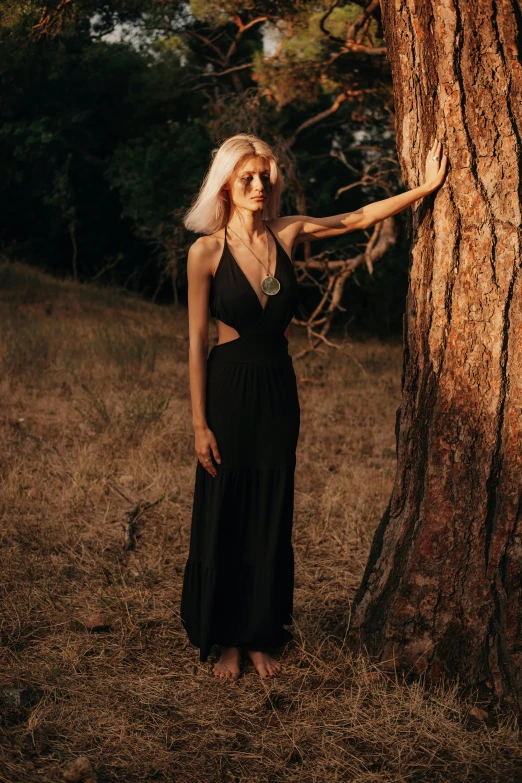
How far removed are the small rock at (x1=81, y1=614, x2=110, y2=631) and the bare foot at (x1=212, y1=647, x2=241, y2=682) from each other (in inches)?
21.9

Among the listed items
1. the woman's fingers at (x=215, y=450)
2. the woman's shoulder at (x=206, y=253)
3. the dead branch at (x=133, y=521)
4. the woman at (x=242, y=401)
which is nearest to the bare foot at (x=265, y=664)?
the woman at (x=242, y=401)

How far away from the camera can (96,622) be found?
11.5ft

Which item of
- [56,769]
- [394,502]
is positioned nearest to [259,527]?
[394,502]

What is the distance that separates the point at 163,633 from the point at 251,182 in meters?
1.84

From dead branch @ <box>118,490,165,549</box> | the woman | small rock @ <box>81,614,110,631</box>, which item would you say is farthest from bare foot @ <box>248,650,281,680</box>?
dead branch @ <box>118,490,165,549</box>

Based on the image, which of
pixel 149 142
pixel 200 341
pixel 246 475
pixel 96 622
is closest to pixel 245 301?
pixel 200 341

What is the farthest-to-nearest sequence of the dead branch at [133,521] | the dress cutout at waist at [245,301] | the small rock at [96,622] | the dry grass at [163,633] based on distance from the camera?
the dead branch at [133,521] → the small rock at [96,622] → the dress cutout at waist at [245,301] → the dry grass at [163,633]

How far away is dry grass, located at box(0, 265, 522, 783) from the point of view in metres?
2.64

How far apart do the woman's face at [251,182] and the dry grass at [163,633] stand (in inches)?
65.9

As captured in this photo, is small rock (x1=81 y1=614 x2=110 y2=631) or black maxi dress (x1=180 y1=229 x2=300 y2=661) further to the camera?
small rock (x1=81 y1=614 x2=110 y2=631)

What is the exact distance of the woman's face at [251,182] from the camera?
3.06 m

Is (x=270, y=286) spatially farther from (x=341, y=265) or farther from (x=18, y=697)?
(x=341, y=265)

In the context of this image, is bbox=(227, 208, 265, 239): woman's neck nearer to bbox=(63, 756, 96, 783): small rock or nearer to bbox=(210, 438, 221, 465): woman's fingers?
bbox=(210, 438, 221, 465): woman's fingers

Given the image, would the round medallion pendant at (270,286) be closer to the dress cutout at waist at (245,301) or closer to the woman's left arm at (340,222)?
the dress cutout at waist at (245,301)
